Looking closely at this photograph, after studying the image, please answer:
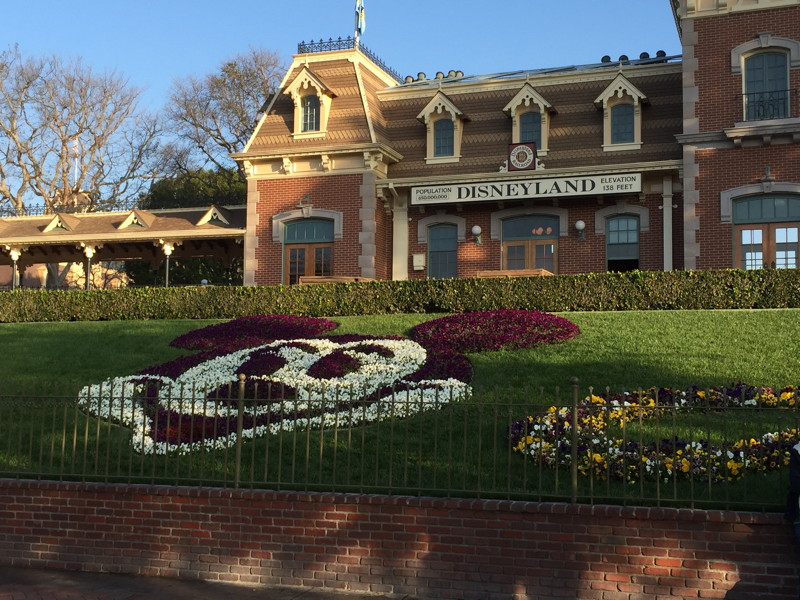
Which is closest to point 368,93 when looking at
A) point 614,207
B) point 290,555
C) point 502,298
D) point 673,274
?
point 614,207

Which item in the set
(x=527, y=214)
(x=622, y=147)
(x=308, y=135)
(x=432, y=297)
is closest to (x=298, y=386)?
(x=432, y=297)

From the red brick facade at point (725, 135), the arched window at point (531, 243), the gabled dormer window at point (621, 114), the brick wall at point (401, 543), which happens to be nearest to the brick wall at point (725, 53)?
the red brick facade at point (725, 135)

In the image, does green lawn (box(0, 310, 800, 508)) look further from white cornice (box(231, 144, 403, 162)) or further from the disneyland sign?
white cornice (box(231, 144, 403, 162))

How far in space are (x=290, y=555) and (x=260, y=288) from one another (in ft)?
45.1

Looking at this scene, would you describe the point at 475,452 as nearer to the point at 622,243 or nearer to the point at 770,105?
the point at 622,243

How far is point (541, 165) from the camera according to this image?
85.5 feet

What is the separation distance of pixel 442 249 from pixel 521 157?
3.62 meters

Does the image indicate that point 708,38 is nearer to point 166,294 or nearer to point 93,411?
point 166,294

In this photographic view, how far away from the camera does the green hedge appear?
1883cm

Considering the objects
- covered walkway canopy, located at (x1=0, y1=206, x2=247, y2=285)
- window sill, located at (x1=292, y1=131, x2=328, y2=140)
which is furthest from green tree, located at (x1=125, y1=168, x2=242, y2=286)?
window sill, located at (x1=292, y1=131, x2=328, y2=140)

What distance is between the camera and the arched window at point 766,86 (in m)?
23.1

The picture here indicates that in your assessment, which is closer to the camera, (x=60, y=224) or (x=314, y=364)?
(x=314, y=364)

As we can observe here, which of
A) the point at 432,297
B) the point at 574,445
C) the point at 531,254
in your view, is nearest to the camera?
the point at 574,445

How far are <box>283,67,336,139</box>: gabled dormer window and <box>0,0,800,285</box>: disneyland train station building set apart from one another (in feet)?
0.15
